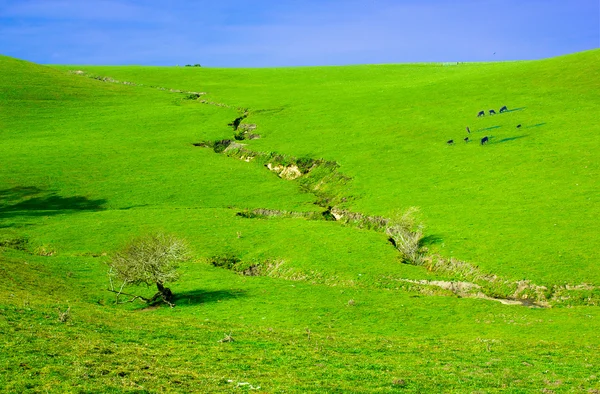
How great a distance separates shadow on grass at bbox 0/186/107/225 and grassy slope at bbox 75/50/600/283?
26.8 metres

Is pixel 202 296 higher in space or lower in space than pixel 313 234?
lower

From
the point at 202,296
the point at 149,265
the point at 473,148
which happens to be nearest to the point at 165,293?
the point at 149,265

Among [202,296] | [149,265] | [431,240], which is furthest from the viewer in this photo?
[431,240]

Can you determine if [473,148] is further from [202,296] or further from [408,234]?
[202,296]

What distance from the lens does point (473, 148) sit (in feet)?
212

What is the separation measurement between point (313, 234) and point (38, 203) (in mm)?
35187

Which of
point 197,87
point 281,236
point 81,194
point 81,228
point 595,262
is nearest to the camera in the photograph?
point 595,262

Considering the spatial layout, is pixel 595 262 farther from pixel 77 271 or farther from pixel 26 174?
pixel 26 174

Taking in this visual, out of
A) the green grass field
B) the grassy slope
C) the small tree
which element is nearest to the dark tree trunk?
the small tree

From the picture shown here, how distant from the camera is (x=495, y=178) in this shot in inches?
2178

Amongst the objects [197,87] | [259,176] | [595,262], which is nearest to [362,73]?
[197,87]

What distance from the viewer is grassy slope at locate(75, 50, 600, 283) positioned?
42188mm

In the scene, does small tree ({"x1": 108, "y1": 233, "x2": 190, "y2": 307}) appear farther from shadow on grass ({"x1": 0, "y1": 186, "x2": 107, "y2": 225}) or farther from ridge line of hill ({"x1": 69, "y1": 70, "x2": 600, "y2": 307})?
shadow on grass ({"x1": 0, "y1": 186, "x2": 107, "y2": 225})

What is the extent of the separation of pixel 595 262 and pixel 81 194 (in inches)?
2201
